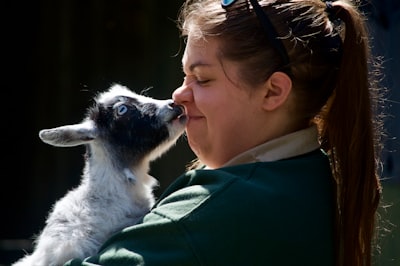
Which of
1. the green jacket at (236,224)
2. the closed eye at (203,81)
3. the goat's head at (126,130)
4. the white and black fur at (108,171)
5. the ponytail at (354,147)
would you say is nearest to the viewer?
the green jacket at (236,224)

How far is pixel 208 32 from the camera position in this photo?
2379 mm

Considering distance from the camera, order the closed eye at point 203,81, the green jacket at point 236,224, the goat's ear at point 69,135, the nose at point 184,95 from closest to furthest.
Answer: the green jacket at point 236,224 → the closed eye at point 203,81 → the nose at point 184,95 → the goat's ear at point 69,135

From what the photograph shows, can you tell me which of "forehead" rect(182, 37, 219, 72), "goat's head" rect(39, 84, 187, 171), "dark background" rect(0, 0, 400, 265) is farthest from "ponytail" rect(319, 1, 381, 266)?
"dark background" rect(0, 0, 400, 265)

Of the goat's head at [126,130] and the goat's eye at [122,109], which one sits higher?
the goat's eye at [122,109]

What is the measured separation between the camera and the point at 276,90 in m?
2.37

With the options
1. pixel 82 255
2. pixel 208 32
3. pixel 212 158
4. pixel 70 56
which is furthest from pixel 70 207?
pixel 70 56

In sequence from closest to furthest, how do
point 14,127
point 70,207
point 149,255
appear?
1. point 149,255
2. point 70,207
3. point 14,127

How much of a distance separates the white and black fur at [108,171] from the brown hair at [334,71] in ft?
2.02

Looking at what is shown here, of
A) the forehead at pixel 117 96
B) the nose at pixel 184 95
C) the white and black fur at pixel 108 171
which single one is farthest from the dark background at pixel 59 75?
the nose at pixel 184 95

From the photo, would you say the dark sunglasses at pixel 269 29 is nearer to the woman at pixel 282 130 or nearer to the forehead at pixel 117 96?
the woman at pixel 282 130

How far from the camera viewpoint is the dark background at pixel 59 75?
8.12 meters

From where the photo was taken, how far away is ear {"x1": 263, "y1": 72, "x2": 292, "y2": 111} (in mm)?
2350

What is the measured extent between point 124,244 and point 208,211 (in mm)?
233

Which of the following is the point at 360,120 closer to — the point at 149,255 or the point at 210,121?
the point at 210,121
